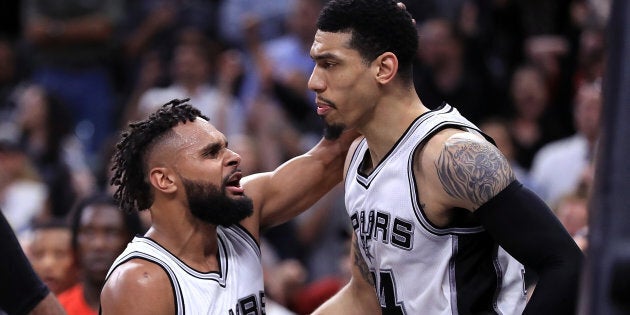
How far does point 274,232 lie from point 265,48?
2.13 m

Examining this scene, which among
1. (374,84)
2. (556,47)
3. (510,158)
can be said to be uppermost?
(374,84)

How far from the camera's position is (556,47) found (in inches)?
307

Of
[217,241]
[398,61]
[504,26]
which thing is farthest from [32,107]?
[398,61]

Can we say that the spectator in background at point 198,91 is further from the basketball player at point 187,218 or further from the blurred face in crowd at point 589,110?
the basketball player at point 187,218

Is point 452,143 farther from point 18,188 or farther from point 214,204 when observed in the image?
point 18,188

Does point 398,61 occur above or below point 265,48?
above

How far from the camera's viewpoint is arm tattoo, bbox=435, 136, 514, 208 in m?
3.01

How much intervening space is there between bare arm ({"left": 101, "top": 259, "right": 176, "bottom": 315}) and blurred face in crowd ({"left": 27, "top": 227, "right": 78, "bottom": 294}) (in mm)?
2146

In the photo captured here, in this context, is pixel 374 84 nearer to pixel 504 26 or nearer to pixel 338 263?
pixel 338 263

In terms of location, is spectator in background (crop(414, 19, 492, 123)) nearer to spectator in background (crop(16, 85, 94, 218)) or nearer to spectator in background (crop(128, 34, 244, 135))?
spectator in background (crop(128, 34, 244, 135))

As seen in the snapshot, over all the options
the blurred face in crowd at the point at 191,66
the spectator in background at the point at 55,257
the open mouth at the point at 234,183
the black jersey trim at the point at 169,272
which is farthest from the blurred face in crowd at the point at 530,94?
the black jersey trim at the point at 169,272

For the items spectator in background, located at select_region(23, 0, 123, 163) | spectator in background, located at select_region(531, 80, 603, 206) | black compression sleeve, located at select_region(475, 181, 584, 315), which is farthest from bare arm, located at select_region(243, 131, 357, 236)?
spectator in background, located at select_region(23, 0, 123, 163)

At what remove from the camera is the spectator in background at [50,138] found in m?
8.29

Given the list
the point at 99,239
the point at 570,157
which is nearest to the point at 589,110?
the point at 570,157
